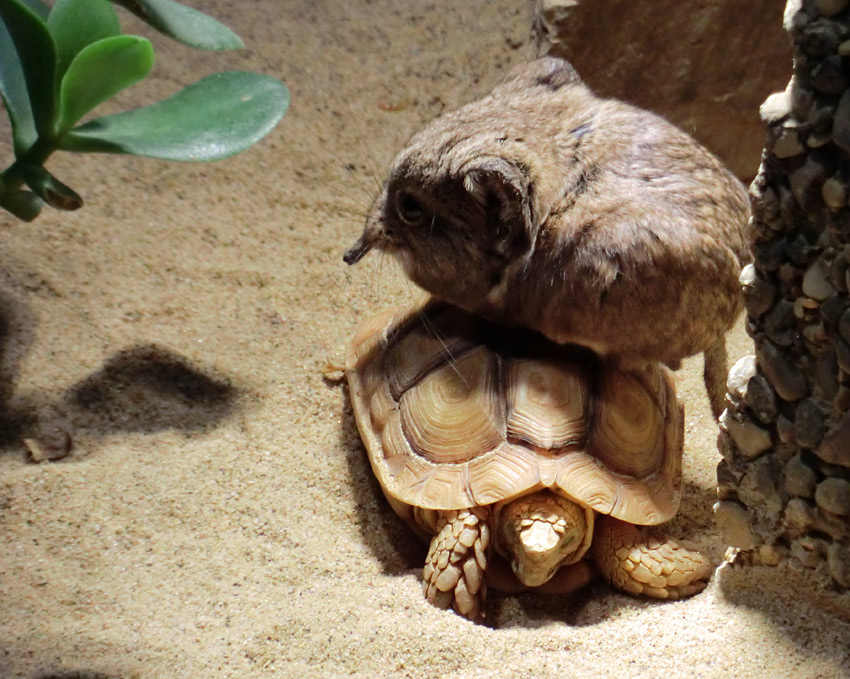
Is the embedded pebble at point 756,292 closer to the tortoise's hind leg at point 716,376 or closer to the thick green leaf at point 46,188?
the tortoise's hind leg at point 716,376

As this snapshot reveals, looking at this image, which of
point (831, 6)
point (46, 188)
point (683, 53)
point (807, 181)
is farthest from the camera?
point (683, 53)

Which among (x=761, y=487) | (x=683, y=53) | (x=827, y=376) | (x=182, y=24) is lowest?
(x=761, y=487)

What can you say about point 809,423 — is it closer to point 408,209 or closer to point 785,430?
point 785,430

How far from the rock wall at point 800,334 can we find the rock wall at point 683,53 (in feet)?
7.24

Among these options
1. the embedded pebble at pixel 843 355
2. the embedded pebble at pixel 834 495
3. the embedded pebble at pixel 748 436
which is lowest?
the embedded pebble at pixel 748 436

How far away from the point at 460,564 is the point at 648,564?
1.69ft

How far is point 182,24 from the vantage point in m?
2.52

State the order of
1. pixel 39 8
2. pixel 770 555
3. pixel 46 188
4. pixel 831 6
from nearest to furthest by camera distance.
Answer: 1. pixel 831 6
2. pixel 770 555
3. pixel 46 188
4. pixel 39 8

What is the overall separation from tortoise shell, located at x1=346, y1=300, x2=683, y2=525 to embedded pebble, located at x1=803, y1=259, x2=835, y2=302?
91cm

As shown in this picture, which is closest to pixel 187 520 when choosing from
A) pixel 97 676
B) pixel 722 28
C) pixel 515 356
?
pixel 97 676

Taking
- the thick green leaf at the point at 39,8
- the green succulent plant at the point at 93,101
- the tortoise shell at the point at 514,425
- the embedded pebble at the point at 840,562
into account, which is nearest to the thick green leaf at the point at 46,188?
the green succulent plant at the point at 93,101

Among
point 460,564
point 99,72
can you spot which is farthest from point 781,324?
point 99,72

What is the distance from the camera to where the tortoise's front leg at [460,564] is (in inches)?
87.4

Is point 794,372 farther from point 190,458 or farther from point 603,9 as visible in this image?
point 603,9
